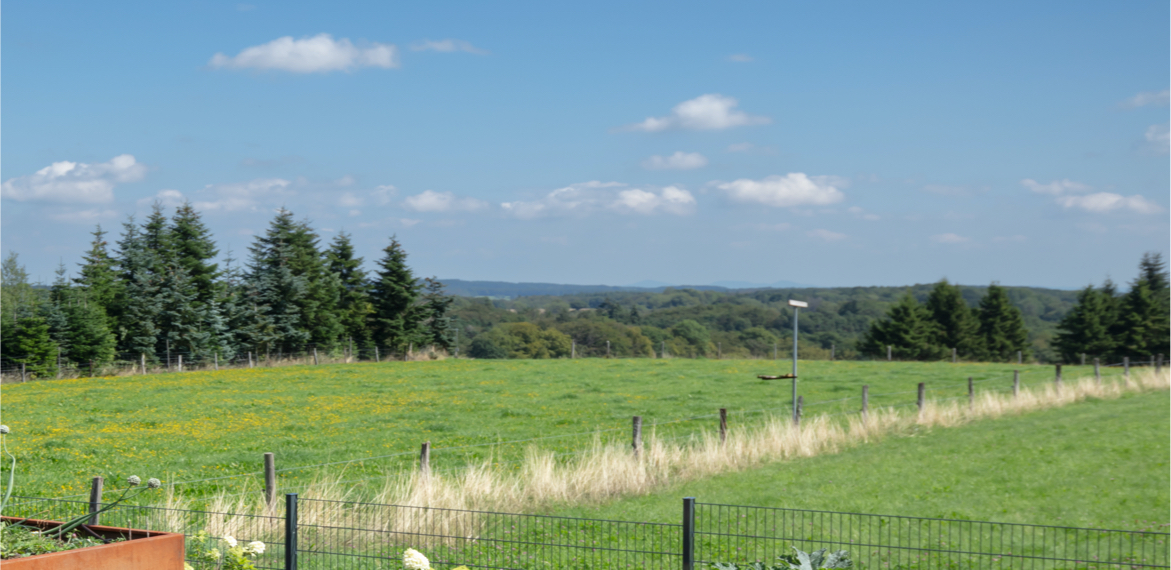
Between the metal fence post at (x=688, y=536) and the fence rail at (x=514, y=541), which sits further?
the fence rail at (x=514, y=541)

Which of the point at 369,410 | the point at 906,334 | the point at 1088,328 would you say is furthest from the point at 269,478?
the point at 1088,328

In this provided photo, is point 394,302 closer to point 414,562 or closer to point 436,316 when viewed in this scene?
point 436,316

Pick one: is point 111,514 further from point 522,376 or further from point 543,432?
point 522,376

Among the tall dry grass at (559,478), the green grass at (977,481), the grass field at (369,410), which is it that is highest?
the tall dry grass at (559,478)

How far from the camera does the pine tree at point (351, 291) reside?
4062cm

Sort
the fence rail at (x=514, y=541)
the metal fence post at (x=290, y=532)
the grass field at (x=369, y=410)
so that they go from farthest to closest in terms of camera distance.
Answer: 1. the grass field at (x=369, y=410)
2. the fence rail at (x=514, y=541)
3. the metal fence post at (x=290, y=532)

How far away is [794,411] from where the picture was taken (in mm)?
15305

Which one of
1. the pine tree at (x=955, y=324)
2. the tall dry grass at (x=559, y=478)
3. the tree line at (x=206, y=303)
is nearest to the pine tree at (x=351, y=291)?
the tree line at (x=206, y=303)

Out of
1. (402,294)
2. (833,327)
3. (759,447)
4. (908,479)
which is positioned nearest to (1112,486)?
(908,479)

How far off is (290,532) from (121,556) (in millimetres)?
2005

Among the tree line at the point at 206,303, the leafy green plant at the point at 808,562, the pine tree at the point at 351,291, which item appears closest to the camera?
the leafy green plant at the point at 808,562

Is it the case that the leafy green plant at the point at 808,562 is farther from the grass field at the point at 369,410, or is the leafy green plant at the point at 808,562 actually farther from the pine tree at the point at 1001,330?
the pine tree at the point at 1001,330

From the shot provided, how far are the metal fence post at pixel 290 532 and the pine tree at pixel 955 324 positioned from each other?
52868mm

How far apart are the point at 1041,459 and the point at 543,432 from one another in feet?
30.1
